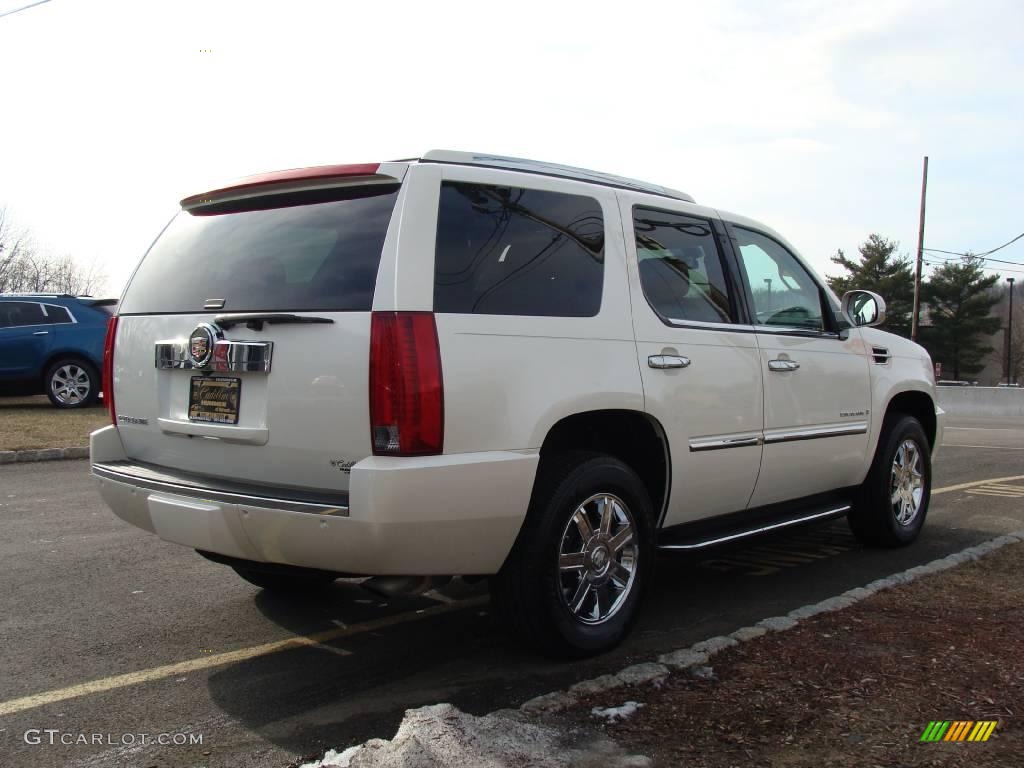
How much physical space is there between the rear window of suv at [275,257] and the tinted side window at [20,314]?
11.1 metres

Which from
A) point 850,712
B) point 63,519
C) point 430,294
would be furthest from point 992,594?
point 63,519

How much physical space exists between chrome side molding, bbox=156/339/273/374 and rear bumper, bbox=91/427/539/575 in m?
0.45

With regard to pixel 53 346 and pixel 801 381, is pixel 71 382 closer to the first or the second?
pixel 53 346

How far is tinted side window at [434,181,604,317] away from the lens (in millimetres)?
3525

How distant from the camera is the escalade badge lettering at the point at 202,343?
12.0 feet

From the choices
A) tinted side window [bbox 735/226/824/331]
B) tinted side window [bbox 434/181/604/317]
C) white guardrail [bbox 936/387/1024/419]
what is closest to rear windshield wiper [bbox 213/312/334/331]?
tinted side window [bbox 434/181/604/317]

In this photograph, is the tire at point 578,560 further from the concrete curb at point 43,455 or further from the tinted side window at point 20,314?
the tinted side window at point 20,314

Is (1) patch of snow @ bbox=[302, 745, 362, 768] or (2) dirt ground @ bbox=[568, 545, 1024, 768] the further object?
(2) dirt ground @ bbox=[568, 545, 1024, 768]

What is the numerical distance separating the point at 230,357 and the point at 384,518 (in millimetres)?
920

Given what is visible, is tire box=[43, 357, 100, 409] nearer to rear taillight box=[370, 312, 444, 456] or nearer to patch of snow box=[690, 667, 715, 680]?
rear taillight box=[370, 312, 444, 456]

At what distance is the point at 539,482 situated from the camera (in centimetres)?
372

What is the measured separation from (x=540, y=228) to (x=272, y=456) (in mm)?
1419

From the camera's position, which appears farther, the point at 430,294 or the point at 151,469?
the point at 151,469

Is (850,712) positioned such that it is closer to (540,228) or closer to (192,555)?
(540,228)
